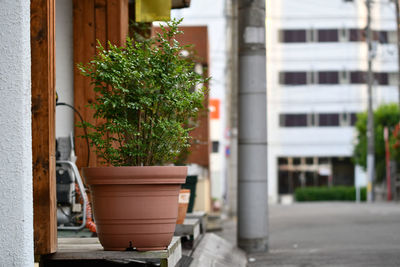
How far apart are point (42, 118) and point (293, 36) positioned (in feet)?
153

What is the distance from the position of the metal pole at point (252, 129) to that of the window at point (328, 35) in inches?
1625

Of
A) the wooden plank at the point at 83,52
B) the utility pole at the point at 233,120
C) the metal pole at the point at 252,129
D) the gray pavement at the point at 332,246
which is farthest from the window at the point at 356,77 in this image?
the wooden plank at the point at 83,52

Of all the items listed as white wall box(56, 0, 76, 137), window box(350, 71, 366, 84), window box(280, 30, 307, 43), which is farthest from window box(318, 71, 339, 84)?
white wall box(56, 0, 76, 137)

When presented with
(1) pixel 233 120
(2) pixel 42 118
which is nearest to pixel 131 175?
(2) pixel 42 118

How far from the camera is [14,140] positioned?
361cm

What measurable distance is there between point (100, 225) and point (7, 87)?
1.10 meters

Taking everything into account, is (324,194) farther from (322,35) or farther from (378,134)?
(322,35)

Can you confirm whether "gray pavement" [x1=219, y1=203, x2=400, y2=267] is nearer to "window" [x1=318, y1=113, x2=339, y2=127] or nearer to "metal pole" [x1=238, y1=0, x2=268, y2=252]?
"metal pole" [x1=238, y1=0, x2=268, y2=252]

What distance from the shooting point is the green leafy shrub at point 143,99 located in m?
4.43

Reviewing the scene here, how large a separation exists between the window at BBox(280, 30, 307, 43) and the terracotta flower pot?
46.4m

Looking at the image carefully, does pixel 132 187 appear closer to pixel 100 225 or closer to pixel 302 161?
pixel 100 225

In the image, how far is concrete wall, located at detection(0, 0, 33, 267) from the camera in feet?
11.7

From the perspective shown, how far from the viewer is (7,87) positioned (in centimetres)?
360

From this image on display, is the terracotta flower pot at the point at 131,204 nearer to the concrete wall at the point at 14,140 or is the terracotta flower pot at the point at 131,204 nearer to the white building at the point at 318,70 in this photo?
the concrete wall at the point at 14,140
